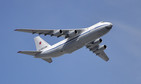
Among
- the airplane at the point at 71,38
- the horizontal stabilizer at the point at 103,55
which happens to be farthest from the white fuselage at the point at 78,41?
the horizontal stabilizer at the point at 103,55

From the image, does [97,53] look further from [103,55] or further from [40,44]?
[40,44]

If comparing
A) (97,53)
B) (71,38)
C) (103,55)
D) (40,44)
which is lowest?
(103,55)

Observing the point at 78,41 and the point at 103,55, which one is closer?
the point at 78,41

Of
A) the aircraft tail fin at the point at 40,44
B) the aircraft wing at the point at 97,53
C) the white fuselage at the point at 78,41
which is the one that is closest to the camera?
the white fuselage at the point at 78,41

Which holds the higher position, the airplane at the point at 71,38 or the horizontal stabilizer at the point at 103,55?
the airplane at the point at 71,38

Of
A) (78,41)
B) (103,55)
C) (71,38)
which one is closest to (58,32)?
(71,38)

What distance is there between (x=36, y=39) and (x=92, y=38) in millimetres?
12710

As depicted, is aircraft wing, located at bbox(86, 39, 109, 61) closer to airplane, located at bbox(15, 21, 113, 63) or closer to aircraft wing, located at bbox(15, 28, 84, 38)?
airplane, located at bbox(15, 21, 113, 63)

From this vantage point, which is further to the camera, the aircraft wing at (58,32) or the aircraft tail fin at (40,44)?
the aircraft tail fin at (40,44)

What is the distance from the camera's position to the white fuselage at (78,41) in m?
37.7

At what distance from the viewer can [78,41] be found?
3869 centimetres

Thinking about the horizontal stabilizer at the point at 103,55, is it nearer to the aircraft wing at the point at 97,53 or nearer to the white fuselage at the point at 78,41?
the aircraft wing at the point at 97,53

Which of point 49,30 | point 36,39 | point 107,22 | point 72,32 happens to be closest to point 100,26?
point 107,22

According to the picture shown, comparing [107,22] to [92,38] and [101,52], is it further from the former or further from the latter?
[101,52]
